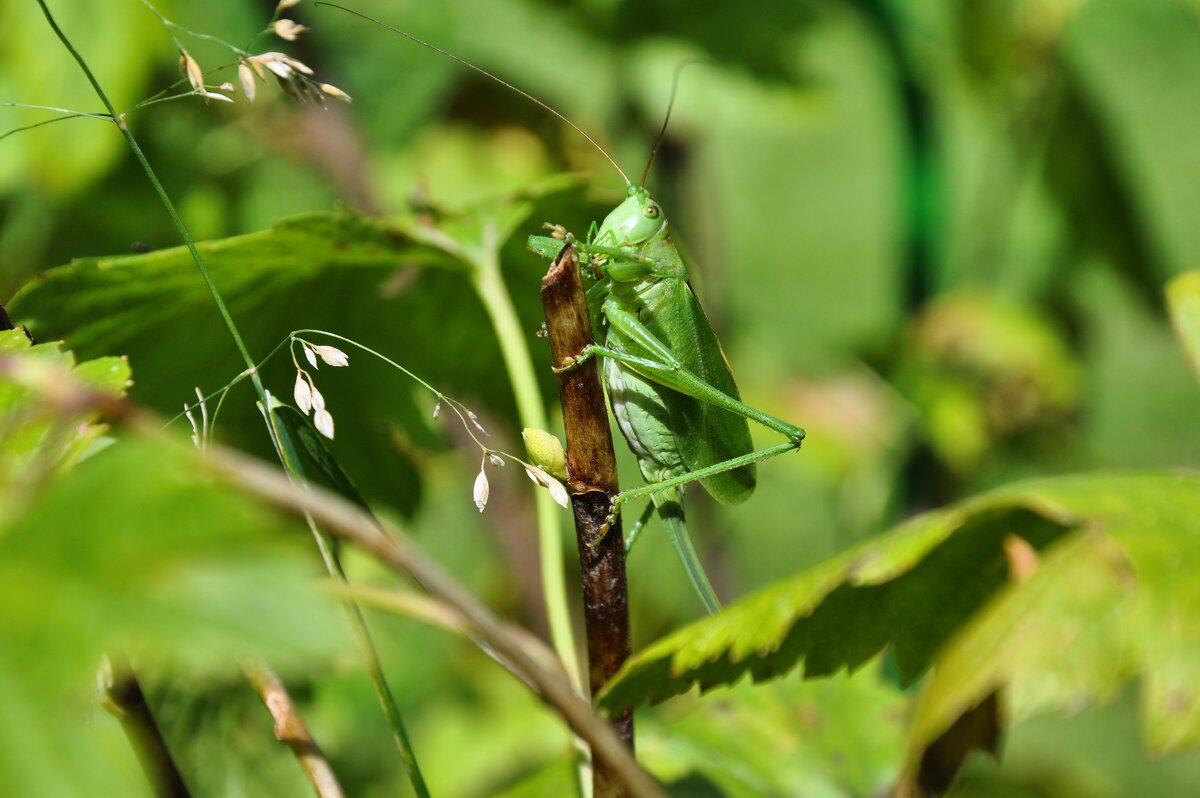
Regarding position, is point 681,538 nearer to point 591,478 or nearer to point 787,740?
point 787,740

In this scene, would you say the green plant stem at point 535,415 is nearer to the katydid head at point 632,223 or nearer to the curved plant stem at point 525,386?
the curved plant stem at point 525,386

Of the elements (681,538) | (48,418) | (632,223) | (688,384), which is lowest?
(681,538)

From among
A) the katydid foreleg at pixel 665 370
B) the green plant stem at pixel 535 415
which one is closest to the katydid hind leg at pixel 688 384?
the katydid foreleg at pixel 665 370

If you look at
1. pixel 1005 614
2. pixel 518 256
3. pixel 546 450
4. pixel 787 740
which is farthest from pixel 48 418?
pixel 787 740

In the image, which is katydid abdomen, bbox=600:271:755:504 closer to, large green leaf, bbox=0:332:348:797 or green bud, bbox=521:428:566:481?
green bud, bbox=521:428:566:481

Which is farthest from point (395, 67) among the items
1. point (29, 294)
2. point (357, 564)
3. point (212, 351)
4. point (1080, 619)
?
point (1080, 619)
